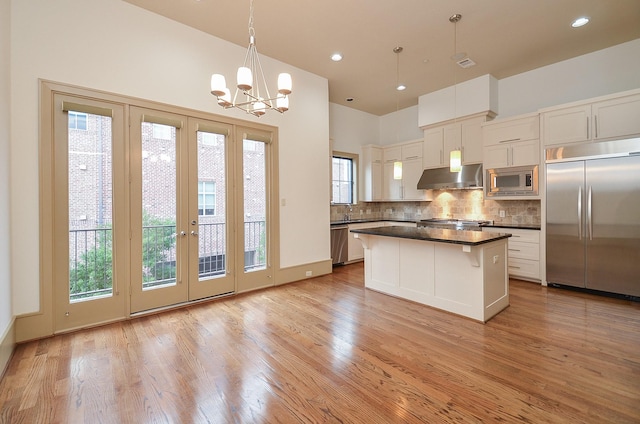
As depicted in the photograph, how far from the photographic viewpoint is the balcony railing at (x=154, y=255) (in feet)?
9.77

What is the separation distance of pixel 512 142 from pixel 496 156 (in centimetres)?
31


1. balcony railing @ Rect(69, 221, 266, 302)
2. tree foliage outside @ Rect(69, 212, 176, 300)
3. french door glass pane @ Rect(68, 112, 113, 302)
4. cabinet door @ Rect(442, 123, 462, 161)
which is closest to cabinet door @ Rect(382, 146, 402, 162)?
cabinet door @ Rect(442, 123, 462, 161)

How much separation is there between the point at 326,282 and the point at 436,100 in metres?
4.21

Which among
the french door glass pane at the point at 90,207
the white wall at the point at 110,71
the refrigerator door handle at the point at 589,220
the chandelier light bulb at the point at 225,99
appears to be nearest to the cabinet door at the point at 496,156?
the refrigerator door handle at the point at 589,220

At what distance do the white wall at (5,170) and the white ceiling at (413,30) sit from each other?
4.17 ft

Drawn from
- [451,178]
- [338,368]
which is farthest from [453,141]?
[338,368]

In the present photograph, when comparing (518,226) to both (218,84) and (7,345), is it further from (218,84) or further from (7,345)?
(7,345)

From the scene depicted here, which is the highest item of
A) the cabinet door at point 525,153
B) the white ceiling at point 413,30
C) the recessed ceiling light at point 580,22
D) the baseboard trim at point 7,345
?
the white ceiling at point 413,30

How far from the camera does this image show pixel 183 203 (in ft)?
11.8

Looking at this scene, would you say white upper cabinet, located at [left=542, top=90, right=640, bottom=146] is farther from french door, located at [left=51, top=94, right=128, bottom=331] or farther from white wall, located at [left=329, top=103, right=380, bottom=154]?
french door, located at [left=51, top=94, right=128, bottom=331]

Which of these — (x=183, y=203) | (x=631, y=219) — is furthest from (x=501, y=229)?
(x=183, y=203)

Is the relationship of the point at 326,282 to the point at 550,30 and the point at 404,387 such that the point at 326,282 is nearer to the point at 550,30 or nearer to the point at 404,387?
the point at 404,387

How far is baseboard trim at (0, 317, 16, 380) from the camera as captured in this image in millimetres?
2195

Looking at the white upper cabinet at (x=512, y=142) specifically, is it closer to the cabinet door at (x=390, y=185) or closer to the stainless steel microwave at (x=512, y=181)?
the stainless steel microwave at (x=512, y=181)
